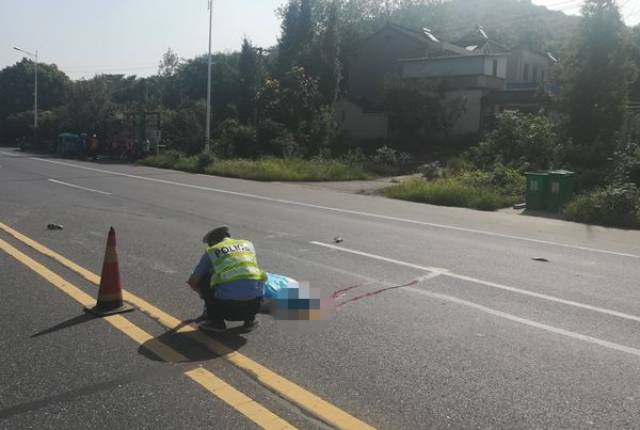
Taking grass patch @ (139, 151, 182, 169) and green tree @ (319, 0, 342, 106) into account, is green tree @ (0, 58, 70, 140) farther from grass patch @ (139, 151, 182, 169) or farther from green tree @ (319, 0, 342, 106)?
grass patch @ (139, 151, 182, 169)

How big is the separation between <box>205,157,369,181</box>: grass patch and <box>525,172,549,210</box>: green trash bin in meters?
9.37

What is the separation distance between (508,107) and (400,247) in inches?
1169

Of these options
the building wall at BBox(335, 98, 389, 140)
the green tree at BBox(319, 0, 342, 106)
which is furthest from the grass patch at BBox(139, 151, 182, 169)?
the green tree at BBox(319, 0, 342, 106)

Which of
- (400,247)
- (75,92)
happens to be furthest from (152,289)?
(75,92)

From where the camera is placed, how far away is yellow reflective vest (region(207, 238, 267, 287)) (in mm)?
4867

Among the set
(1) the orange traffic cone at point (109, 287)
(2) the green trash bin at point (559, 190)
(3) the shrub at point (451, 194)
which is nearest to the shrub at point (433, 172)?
(3) the shrub at point (451, 194)

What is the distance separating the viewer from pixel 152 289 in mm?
6344

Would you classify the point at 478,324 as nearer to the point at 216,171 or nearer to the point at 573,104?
the point at 573,104

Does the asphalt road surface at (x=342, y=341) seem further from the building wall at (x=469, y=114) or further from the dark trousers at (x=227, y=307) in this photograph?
the building wall at (x=469, y=114)

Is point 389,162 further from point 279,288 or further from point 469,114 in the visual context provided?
point 279,288

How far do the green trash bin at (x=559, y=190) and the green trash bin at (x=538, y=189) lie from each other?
4.7 inches

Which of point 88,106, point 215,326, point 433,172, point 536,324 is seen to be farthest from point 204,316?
point 88,106

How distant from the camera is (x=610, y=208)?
13.9 meters

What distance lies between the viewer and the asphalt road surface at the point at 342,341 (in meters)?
3.64
